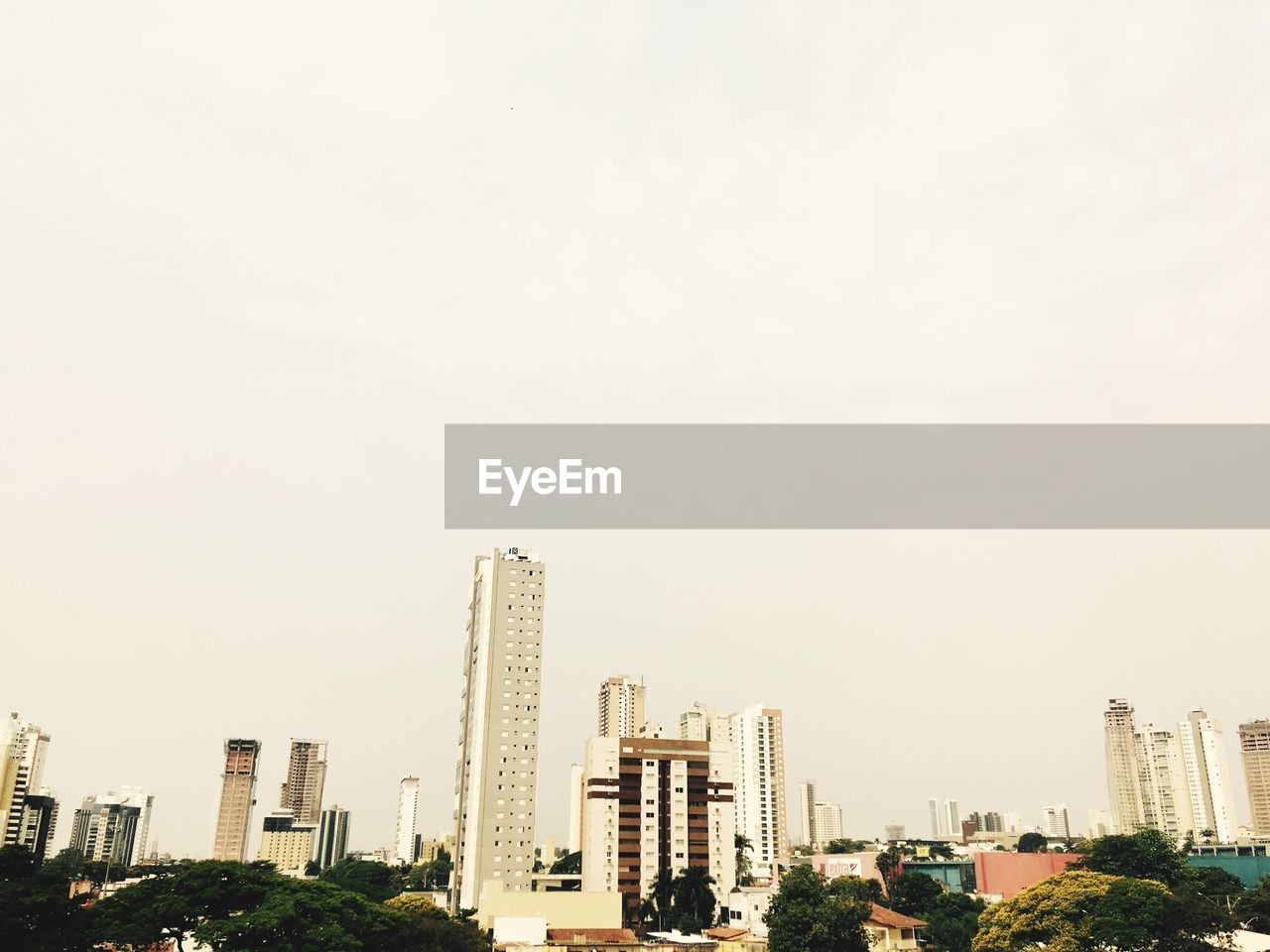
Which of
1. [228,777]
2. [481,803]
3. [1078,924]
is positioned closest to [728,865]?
[481,803]

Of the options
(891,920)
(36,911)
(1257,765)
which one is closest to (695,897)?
(891,920)

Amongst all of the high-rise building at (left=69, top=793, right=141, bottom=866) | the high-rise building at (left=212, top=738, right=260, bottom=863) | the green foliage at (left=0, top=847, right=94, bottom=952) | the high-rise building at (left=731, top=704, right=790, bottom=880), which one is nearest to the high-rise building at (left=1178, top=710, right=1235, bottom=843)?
the high-rise building at (left=731, top=704, right=790, bottom=880)

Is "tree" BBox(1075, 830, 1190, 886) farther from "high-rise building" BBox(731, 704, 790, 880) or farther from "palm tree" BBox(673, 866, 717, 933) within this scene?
"high-rise building" BBox(731, 704, 790, 880)

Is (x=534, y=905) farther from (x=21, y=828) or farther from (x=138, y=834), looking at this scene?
(x=138, y=834)

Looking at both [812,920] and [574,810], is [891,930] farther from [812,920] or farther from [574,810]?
[574,810]

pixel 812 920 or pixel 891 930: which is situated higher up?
pixel 812 920
